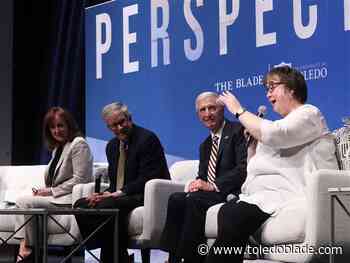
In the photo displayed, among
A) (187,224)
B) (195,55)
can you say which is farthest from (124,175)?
(195,55)

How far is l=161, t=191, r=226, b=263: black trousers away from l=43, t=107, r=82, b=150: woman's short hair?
1.46 m

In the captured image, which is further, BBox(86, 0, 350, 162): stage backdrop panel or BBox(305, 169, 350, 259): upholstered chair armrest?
BBox(86, 0, 350, 162): stage backdrop panel

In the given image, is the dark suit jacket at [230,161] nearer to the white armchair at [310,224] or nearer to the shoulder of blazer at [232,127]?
the shoulder of blazer at [232,127]

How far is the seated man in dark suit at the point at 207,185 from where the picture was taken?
3666 mm

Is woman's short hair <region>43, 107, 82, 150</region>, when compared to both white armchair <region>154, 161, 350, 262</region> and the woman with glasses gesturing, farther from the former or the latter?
white armchair <region>154, 161, 350, 262</region>

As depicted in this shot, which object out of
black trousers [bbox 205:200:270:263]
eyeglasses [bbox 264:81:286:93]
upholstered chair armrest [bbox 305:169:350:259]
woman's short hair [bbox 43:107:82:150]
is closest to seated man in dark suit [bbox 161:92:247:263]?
black trousers [bbox 205:200:270:263]

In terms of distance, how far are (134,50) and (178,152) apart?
1.00 metres

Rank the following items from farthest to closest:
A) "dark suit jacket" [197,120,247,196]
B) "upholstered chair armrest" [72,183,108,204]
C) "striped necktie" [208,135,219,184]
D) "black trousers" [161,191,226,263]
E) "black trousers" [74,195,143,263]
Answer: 1. "upholstered chair armrest" [72,183,108,204]
2. "black trousers" [74,195,143,263]
3. "striped necktie" [208,135,219,184]
4. "dark suit jacket" [197,120,247,196]
5. "black trousers" [161,191,226,263]

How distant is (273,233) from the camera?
10.3ft

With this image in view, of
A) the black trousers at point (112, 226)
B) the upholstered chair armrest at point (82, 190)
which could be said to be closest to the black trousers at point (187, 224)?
the black trousers at point (112, 226)

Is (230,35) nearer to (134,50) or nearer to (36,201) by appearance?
(134,50)

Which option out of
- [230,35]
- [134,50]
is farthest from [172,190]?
[134,50]

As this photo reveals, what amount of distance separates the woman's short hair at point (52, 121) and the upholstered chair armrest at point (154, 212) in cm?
104

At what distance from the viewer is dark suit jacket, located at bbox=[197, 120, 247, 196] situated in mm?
3918
